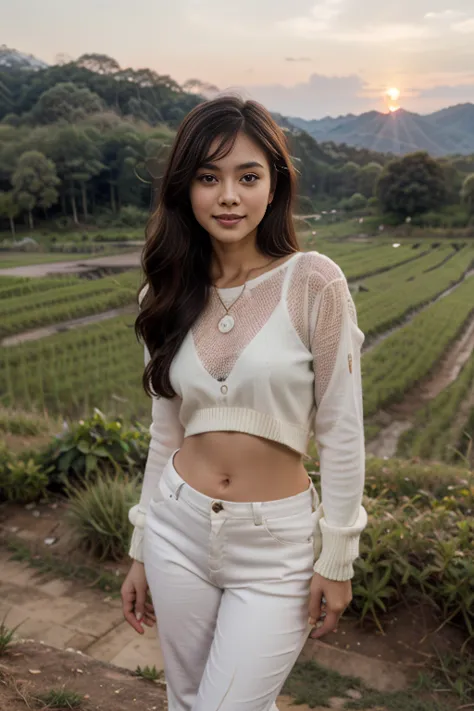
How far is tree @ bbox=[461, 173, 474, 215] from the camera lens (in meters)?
3.08

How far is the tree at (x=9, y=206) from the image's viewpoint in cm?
378

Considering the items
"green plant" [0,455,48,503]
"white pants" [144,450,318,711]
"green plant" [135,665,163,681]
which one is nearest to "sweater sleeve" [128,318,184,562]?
"white pants" [144,450,318,711]

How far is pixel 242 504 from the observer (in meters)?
0.97

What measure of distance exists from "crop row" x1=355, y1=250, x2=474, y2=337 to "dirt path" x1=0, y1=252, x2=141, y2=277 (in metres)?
1.34

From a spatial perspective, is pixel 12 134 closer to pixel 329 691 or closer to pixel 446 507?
pixel 446 507

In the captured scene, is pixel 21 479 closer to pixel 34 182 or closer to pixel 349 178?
pixel 34 182

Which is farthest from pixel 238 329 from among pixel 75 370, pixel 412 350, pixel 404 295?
pixel 75 370

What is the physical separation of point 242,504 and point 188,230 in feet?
1.53

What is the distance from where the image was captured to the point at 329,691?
1.77 metres

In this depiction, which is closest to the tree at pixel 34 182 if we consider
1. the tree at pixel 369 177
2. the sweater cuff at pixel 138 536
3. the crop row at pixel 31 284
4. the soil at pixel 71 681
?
the crop row at pixel 31 284

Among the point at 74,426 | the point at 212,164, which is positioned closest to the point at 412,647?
the point at 212,164

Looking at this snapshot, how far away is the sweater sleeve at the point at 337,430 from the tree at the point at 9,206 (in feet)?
10.6

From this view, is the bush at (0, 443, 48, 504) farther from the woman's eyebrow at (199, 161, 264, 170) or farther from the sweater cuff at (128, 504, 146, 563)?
the woman's eyebrow at (199, 161, 264, 170)

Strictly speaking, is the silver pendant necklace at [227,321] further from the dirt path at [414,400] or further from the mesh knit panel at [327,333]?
the dirt path at [414,400]
